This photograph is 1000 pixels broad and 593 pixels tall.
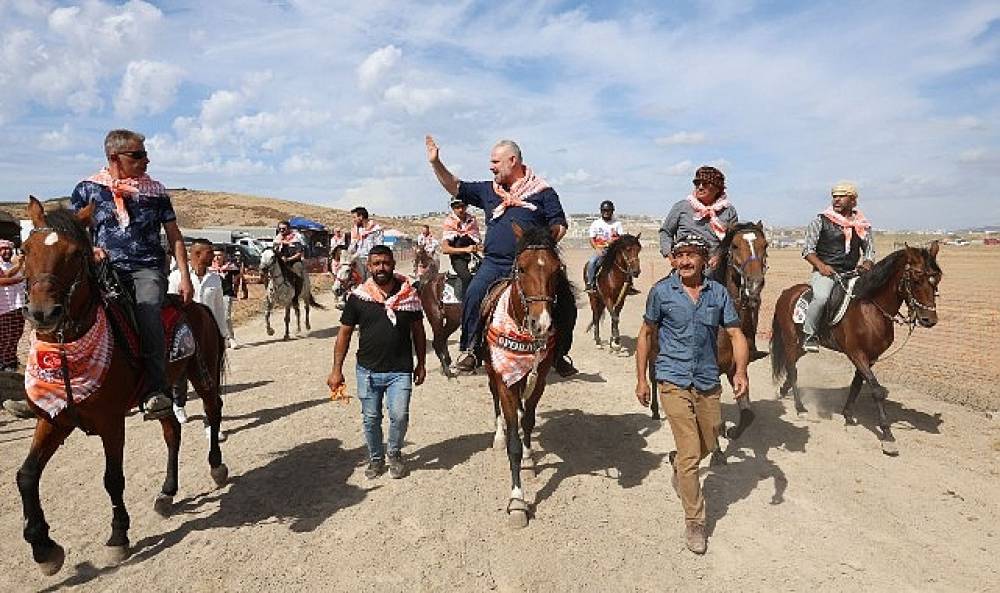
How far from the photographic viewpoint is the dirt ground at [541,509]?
4340 millimetres

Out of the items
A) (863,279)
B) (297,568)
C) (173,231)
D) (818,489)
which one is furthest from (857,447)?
(173,231)

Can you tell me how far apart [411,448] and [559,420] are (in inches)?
82.7

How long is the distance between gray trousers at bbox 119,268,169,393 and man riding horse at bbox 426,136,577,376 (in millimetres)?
2727

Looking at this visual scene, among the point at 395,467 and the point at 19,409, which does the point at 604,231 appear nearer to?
the point at 395,467

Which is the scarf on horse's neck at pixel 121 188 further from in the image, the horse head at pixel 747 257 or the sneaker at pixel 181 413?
the horse head at pixel 747 257

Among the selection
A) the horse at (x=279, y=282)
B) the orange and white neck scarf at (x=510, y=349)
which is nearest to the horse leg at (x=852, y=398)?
the orange and white neck scarf at (x=510, y=349)

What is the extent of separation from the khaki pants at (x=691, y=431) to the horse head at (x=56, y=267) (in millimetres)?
4457

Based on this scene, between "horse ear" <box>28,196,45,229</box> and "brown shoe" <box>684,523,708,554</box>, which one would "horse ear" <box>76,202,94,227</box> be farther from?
"brown shoe" <box>684,523,708,554</box>

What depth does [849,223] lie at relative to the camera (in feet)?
24.8

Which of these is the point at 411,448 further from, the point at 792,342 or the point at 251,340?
the point at 251,340

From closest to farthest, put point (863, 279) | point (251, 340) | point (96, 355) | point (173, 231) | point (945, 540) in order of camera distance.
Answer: point (96, 355) < point (945, 540) < point (173, 231) < point (863, 279) < point (251, 340)

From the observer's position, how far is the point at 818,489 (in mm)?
5719

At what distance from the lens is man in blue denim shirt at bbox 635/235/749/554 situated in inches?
186

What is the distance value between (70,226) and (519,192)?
378 cm
